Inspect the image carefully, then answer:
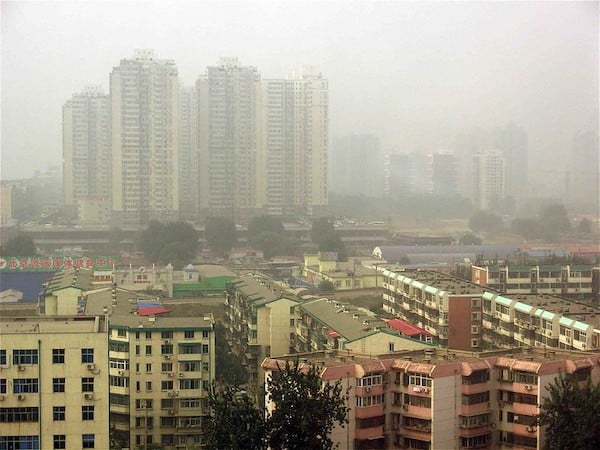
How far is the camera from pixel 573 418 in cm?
280

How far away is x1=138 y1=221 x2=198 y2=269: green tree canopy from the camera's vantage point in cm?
983

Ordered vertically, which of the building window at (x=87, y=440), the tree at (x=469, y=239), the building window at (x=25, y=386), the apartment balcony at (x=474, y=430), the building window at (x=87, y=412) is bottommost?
the apartment balcony at (x=474, y=430)

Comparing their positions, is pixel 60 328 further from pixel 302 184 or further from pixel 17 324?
pixel 302 184

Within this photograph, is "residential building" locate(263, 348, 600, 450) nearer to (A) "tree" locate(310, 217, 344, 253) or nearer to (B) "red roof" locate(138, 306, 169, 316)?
(B) "red roof" locate(138, 306, 169, 316)

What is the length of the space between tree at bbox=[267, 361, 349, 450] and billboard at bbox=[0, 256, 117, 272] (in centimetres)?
551

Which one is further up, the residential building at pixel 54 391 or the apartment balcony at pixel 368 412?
the residential building at pixel 54 391

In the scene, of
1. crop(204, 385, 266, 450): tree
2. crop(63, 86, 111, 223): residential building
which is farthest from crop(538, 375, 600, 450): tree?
crop(63, 86, 111, 223): residential building

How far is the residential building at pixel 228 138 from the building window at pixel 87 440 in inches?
342

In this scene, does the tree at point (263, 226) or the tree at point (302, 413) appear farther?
the tree at point (263, 226)

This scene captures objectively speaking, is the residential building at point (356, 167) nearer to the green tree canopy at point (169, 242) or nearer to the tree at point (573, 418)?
the green tree canopy at point (169, 242)

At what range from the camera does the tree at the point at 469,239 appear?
33.1ft

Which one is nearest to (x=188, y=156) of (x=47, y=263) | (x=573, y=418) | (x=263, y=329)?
(x=47, y=263)

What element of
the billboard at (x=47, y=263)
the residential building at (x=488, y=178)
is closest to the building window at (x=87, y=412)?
the billboard at (x=47, y=263)

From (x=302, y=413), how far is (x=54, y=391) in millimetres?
728
